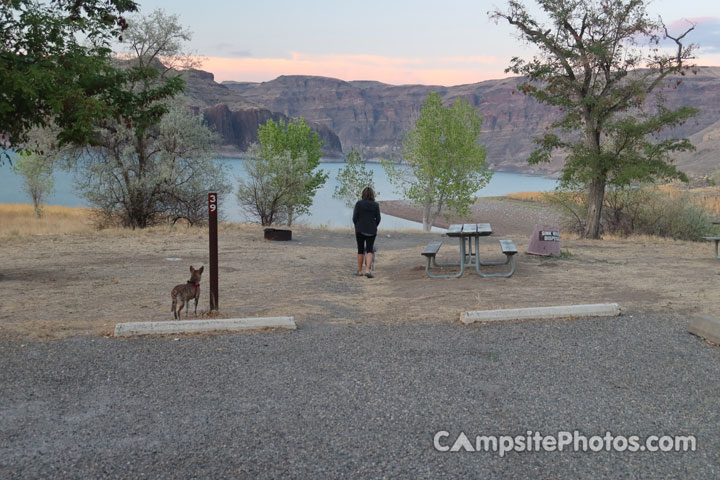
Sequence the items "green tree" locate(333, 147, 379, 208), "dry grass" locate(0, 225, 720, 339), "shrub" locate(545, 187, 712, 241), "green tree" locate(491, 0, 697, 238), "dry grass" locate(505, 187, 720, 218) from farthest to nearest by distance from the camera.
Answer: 1. "green tree" locate(333, 147, 379, 208)
2. "dry grass" locate(505, 187, 720, 218)
3. "shrub" locate(545, 187, 712, 241)
4. "green tree" locate(491, 0, 697, 238)
5. "dry grass" locate(0, 225, 720, 339)

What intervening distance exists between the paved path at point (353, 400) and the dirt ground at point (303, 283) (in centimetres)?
107

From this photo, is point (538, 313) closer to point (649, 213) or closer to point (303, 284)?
point (303, 284)

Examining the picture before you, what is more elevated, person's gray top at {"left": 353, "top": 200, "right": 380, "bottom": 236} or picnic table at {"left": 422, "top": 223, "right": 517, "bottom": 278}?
person's gray top at {"left": 353, "top": 200, "right": 380, "bottom": 236}

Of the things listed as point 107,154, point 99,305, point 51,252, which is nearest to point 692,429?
point 99,305

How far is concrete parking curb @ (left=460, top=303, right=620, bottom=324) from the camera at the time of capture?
23.3ft

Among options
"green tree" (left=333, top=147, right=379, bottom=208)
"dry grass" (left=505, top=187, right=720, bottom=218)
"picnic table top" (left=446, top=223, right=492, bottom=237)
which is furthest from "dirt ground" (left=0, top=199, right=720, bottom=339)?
"green tree" (left=333, top=147, right=379, bottom=208)

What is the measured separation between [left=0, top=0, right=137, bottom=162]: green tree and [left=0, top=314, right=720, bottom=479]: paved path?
4373 mm

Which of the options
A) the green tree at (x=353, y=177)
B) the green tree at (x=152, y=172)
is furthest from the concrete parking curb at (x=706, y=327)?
the green tree at (x=353, y=177)

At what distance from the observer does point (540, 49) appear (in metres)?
21.0

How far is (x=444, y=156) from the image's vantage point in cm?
4159

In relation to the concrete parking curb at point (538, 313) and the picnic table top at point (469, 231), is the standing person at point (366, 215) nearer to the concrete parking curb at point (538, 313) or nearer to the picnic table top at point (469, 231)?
the picnic table top at point (469, 231)

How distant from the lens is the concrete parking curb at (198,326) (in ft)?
21.0

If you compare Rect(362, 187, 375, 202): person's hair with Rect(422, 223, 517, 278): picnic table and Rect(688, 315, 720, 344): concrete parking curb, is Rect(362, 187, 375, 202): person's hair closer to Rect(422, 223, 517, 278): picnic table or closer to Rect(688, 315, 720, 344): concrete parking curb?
Rect(422, 223, 517, 278): picnic table

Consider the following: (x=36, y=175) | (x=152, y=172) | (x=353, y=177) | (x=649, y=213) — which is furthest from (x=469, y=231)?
(x=353, y=177)
